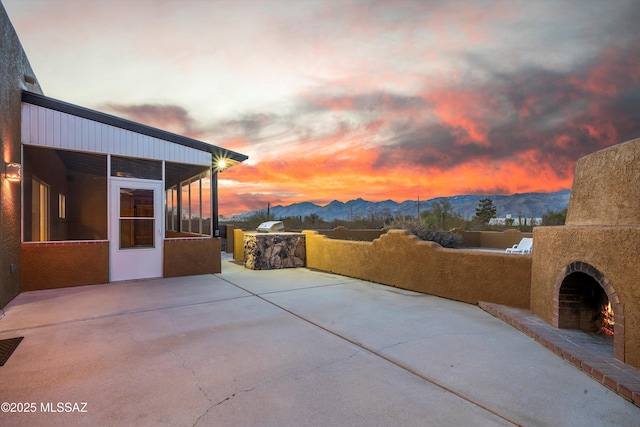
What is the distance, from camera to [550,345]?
9.82 feet

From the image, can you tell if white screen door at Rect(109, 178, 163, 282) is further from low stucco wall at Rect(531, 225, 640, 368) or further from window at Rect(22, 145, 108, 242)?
low stucco wall at Rect(531, 225, 640, 368)

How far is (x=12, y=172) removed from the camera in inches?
185

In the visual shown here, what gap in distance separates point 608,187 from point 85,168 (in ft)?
38.9

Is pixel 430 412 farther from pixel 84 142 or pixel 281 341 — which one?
pixel 84 142

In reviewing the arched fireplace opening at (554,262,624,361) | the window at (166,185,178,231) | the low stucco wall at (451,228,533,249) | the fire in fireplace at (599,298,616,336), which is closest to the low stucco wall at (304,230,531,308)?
the arched fireplace opening at (554,262,624,361)

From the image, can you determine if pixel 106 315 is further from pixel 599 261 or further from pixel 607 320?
pixel 607 320

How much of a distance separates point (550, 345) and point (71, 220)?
12.7 metres

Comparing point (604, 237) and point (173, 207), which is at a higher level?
point (173, 207)

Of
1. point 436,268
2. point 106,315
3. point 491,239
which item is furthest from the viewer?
point 491,239

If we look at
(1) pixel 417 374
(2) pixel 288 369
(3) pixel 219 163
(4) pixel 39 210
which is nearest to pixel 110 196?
(3) pixel 219 163

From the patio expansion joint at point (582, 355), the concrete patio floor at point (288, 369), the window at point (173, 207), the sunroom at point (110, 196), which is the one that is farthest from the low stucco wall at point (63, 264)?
the patio expansion joint at point (582, 355)

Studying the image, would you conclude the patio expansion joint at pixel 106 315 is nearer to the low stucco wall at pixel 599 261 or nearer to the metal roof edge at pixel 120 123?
the metal roof edge at pixel 120 123

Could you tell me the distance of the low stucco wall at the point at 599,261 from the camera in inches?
97.5

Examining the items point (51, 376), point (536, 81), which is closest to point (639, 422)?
point (51, 376)
